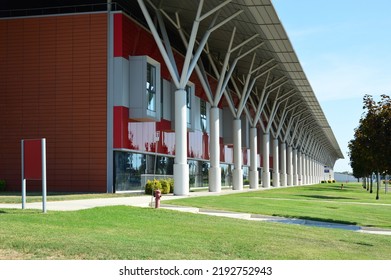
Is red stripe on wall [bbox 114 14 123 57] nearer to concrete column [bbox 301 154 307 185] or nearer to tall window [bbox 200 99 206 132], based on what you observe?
tall window [bbox 200 99 206 132]

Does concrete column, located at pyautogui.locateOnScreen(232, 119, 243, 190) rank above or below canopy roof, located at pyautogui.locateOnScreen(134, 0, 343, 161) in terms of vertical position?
below

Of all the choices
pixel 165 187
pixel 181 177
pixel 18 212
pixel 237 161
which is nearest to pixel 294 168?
pixel 237 161

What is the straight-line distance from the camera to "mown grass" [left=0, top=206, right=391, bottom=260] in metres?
9.80

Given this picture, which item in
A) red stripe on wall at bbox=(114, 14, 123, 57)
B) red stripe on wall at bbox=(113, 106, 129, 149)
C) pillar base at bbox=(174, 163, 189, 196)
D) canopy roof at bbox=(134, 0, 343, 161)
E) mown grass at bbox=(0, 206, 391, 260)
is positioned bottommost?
mown grass at bbox=(0, 206, 391, 260)

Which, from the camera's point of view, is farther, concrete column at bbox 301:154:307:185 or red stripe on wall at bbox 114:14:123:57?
concrete column at bbox 301:154:307:185

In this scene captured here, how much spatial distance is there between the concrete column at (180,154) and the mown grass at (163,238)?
13.8 m

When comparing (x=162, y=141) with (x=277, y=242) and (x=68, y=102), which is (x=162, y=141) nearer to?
(x=68, y=102)

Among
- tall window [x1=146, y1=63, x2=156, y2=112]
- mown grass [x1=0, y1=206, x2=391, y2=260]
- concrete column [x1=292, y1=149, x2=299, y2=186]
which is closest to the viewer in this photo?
mown grass [x1=0, y1=206, x2=391, y2=260]

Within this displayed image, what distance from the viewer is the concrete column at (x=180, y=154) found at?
3130cm

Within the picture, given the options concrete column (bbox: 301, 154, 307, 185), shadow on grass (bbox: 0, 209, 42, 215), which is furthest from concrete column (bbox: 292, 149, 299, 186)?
shadow on grass (bbox: 0, 209, 42, 215)

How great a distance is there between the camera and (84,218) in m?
15.0

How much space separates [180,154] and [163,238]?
19.7 m

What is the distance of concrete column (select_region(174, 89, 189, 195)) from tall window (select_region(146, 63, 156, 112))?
3.91m

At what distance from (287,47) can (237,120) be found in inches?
380
